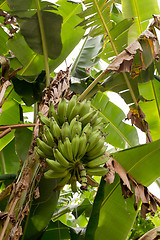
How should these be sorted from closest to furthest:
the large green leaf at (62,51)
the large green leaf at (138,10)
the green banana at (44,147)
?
1. the green banana at (44,147)
2. the large green leaf at (62,51)
3. the large green leaf at (138,10)

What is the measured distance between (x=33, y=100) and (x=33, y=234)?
68 centimetres

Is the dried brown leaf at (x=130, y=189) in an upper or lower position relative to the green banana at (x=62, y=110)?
lower

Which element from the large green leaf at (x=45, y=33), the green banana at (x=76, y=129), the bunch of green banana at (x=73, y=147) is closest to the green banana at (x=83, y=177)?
the bunch of green banana at (x=73, y=147)

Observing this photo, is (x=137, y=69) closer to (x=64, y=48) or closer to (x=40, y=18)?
(x=64, y=48)

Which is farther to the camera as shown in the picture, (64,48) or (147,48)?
(64,48)

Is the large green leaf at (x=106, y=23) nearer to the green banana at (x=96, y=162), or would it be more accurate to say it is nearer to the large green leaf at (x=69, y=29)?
the large green leaf at (x=69, y=29)

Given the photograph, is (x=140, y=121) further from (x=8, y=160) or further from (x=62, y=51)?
(x=8, y=160)

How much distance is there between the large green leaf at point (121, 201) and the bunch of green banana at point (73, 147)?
0.84 ft

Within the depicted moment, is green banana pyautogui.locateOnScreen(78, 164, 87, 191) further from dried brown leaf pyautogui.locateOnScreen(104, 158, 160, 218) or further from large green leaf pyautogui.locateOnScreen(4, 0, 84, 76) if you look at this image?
large green leaf pyautogui.locateOnScreen(4, 0, 84, 76)

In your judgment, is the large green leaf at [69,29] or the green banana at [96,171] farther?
the large green leaf at [69,29]

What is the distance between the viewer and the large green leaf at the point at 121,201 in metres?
1.34

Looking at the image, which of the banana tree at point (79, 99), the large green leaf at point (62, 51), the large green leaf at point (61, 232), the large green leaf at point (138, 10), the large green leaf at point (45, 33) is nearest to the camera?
the banana tree at point (79, 99)

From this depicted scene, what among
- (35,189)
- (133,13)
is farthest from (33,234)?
(133,13)

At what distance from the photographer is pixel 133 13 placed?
1936mm
